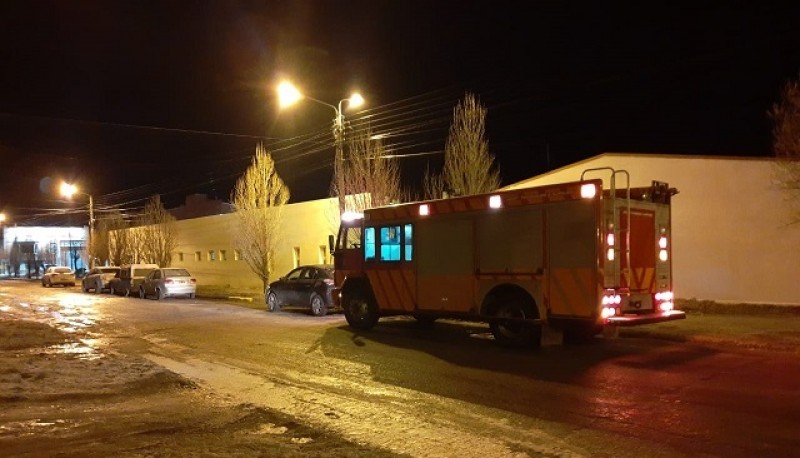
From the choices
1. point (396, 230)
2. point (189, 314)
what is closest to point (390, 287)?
point (396, 230)

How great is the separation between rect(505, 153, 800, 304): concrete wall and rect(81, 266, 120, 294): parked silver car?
27373mm

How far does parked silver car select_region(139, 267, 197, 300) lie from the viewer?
A: 95.8 feet

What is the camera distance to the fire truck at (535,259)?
1123 centimetres

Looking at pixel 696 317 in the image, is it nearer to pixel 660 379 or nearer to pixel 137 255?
pixel 660 379

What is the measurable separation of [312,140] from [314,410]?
2068cm

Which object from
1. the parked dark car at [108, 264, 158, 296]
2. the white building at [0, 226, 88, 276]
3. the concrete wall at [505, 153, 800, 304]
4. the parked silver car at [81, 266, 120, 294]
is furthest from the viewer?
the white building at [0, 226, 88, 276]

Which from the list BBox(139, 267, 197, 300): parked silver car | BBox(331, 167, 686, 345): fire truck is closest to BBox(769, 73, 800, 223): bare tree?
BBox(331, 167, 686, 345): fire truck

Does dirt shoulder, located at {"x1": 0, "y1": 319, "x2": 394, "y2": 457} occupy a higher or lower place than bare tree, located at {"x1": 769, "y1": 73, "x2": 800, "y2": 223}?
lower

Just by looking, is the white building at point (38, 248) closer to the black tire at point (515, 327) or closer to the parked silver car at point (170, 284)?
the parked silver car at point (170, 284)

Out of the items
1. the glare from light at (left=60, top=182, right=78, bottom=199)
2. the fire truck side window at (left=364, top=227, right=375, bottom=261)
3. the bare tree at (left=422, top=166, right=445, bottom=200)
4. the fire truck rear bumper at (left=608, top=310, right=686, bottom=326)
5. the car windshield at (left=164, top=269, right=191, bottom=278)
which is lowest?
the fire truck rear bumper at (left=608, top=310, right=686, bottom=326)

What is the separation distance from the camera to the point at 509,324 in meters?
12.6

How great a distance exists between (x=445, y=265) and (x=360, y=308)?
2977mm

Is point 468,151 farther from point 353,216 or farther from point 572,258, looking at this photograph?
point 572,258

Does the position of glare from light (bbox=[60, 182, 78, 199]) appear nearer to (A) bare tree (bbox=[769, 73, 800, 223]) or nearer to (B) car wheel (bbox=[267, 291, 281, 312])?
(B) car wheel (bbox=[267, 291, 281, 312])
